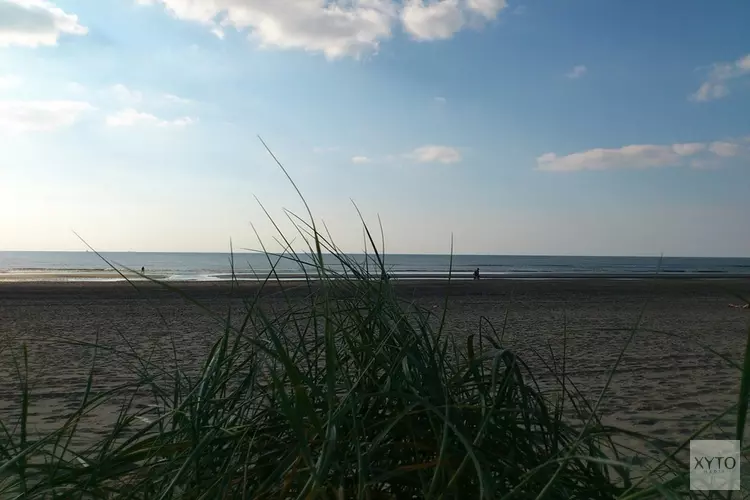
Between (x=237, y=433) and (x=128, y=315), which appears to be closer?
(x=237, y=433)

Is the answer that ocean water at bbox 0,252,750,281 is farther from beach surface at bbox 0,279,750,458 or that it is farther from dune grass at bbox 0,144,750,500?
beach surface at bbox 0,279,750,458

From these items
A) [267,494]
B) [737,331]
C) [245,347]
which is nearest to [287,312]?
[245,347]

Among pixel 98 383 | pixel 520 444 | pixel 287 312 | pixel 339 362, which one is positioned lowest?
pixel 98 383

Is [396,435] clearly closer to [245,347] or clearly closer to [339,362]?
[339,362]

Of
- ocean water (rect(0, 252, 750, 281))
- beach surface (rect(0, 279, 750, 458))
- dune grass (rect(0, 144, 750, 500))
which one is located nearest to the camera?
dune grass (rect(0, 144, 750, 500))

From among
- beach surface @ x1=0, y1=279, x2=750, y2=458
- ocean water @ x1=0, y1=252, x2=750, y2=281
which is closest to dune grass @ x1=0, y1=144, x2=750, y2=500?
beach surface @ x1=0, y1=279, x2=750, y2=458

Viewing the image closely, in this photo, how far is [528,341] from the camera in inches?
400

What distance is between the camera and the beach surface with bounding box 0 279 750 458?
4.89 metres

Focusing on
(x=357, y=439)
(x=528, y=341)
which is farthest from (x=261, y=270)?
(x=357, y=439)

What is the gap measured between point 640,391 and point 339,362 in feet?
17.9

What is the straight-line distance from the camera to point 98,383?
6688 mm

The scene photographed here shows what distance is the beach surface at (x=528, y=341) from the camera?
4.89 m

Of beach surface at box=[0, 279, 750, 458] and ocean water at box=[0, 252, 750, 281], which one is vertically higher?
ocean water at box=[0, 252, 750, 281]

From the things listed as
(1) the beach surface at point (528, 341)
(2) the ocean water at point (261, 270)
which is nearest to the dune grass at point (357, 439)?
(1) the beach surface at point (528, 341)
